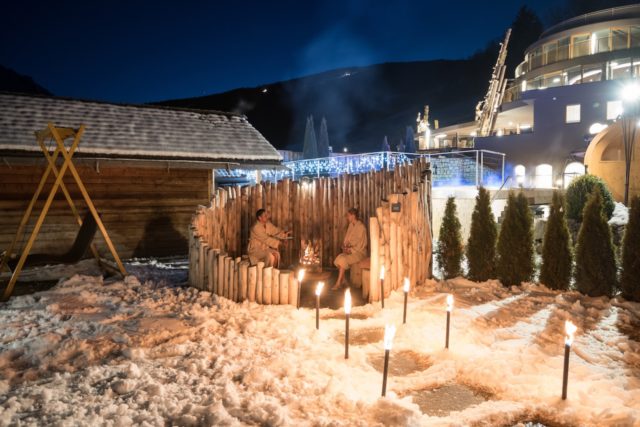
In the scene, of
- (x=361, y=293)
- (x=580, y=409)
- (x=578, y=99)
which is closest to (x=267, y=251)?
(x=361, y=293)

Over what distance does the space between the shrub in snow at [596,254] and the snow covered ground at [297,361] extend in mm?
307

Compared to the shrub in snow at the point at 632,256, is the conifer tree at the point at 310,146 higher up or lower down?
higher up

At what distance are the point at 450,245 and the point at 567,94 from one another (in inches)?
1022

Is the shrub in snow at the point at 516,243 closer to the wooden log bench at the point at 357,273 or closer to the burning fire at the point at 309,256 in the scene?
the wooden log bench at the point at 357,273

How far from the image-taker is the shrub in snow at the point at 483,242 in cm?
845

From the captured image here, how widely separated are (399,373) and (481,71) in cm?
12806

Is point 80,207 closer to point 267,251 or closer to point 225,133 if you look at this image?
point 225,133

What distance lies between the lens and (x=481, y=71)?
119 meters

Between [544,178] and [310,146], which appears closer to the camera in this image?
[544,178]

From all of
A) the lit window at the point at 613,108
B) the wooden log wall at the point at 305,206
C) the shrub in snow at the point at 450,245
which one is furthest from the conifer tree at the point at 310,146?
the shrub in snow at the point at 450,245

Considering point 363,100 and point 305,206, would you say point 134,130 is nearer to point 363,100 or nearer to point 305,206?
point 305,206

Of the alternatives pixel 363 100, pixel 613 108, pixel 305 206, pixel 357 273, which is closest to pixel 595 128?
pixel 613 108

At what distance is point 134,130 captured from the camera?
41.8 feet

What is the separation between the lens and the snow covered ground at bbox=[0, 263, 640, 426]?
376 centimetres
